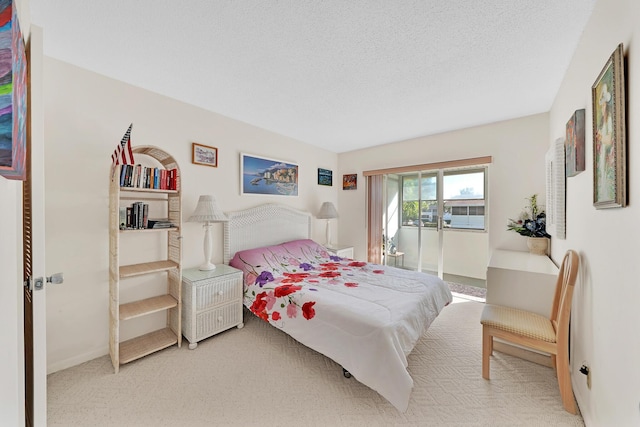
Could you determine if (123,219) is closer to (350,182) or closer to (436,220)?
(350,182)

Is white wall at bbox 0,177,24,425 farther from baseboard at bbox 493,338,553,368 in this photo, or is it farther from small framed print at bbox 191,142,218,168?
baseboard at bbox 493,338,553,368

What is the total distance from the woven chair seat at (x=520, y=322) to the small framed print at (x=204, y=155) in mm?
2988

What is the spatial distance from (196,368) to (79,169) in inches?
73.0

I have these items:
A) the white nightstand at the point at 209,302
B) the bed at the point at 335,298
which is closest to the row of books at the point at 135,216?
the white nightstand at the point at 209,302

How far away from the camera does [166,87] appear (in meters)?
2.26

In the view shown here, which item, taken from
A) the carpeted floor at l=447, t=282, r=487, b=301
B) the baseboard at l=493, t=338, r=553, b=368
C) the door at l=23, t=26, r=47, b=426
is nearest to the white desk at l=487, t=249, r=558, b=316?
the baseboard at l=493, t=338, r=553, b=368

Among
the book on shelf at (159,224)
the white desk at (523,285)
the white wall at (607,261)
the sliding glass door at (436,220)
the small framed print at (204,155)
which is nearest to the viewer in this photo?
the white wall at (607,261)

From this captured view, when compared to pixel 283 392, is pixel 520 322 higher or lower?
higher

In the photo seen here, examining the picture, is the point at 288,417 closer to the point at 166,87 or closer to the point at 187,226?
the point at 187,226

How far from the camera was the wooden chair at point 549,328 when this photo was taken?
152 centimetres

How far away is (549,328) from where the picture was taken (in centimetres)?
171

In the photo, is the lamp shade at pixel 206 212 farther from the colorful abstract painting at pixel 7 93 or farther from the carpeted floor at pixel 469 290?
the carpeted floor at pixel 469 290

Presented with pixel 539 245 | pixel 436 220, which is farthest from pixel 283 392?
pixel 436 220

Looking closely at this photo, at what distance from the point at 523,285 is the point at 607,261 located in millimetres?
968
